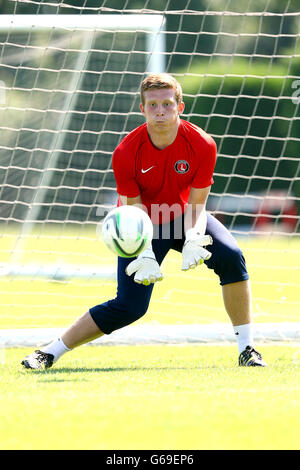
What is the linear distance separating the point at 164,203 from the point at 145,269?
522 millimetres

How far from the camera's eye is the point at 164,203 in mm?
5039

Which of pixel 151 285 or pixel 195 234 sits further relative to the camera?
pixel 151 285

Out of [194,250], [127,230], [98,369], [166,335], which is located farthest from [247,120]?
[127,230]

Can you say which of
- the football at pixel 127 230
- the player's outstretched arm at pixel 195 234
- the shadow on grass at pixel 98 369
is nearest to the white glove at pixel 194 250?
the player's outstretched arm at pixel 195 234

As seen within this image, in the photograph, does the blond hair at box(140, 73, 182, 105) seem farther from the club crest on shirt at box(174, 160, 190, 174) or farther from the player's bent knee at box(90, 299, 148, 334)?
the player's bent knee at box(90, 299, 148, 334)

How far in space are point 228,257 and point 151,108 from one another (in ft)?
3.33

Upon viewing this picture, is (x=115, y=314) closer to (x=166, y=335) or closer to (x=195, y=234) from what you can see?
(x=195, y=234)

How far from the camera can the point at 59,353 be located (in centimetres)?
525

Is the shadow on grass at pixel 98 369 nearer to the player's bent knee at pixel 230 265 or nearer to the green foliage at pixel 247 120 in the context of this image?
the player's bent knee at pixel 230 265

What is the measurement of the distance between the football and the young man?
18cm

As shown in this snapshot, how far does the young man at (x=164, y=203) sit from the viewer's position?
4812 mm

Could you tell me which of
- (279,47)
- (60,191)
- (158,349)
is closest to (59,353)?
(158,349)

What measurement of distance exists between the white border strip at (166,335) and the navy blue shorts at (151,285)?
45.3 inches

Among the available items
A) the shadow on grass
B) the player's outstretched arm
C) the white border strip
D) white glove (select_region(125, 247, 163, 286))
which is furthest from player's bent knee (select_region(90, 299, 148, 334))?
the white border strip
